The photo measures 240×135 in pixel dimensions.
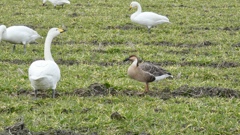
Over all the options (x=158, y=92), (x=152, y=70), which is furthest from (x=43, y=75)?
(x=158, y=92)

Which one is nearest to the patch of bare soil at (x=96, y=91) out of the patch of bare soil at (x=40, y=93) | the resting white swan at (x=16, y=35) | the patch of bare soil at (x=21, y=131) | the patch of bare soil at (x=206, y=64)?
the patch of bare soil at (x=40, y=93)

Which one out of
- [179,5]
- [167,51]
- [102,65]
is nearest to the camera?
[102,65]

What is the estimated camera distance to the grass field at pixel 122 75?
7.47 m

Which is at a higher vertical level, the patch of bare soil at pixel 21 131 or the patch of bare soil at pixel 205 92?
the patch of bare soil at pixel 21 131

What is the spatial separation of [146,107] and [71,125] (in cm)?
154

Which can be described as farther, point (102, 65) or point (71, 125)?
point (102, 65)

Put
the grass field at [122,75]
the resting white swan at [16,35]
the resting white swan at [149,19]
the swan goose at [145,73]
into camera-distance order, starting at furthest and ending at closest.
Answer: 1. the resting white swan at [149,19]
2. the resting white swan at [16,35]
3. the swan goose at [145,73]
4. the grass field at [122,75]

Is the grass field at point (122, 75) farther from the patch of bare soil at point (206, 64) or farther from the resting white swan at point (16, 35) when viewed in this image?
the resting white swan at point (16, 35)

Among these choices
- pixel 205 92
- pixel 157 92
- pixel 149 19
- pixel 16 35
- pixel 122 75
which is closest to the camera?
pixel 205 92

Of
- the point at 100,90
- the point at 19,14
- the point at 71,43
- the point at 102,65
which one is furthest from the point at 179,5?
the point at 100,90

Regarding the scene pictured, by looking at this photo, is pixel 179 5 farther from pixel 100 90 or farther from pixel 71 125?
pixel 71 125

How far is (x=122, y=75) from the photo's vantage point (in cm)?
1071

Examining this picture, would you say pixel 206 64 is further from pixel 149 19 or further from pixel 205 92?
pixel 149 19

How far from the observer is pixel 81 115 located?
25.3 ft
